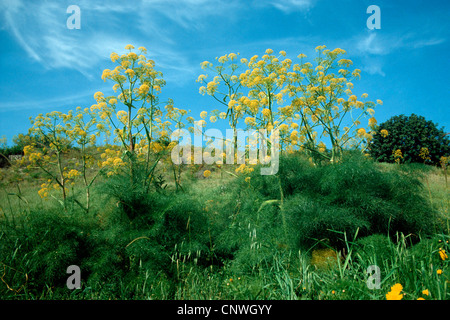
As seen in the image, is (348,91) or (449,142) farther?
(449,142)

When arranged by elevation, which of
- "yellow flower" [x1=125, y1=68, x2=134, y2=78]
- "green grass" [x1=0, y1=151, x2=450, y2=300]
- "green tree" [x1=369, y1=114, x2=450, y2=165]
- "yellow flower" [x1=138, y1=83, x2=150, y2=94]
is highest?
"green tree" [x1=369, y1=114, x2=450, y2=165]

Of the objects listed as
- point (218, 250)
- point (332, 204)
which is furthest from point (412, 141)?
point (218, 250)

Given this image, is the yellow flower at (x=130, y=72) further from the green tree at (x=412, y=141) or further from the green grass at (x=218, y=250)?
the green tree at (x=412, y=141)

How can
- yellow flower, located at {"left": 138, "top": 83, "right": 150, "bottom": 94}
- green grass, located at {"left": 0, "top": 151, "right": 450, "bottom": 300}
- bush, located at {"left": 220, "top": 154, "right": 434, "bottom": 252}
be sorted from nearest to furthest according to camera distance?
green grass, located at {"left": 0, "top": 151, "right": 450, "bottom": 300}
bush, located at {"left": 220, "top": 154, "right": 434, "bottom": 252}
yellow flower, located at {"left": 138, "top": 83, "right": 150, "bottom": 94}

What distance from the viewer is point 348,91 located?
5.79 m

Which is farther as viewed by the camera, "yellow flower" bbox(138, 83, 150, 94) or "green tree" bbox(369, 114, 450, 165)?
"green tree" bbox(369, 114, 450, 165)

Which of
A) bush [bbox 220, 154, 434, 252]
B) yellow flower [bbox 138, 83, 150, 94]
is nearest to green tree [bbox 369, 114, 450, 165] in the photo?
bush [bbox 220, 154, 434, 252]

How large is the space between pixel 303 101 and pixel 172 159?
97.4 inches

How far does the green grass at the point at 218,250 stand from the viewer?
278cm

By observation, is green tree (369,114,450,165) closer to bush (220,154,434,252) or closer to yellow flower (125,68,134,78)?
bush (220,154,434,252)

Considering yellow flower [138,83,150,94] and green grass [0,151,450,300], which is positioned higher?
yellow flower [138,83,150,94]

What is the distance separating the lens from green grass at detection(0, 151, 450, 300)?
278cm
